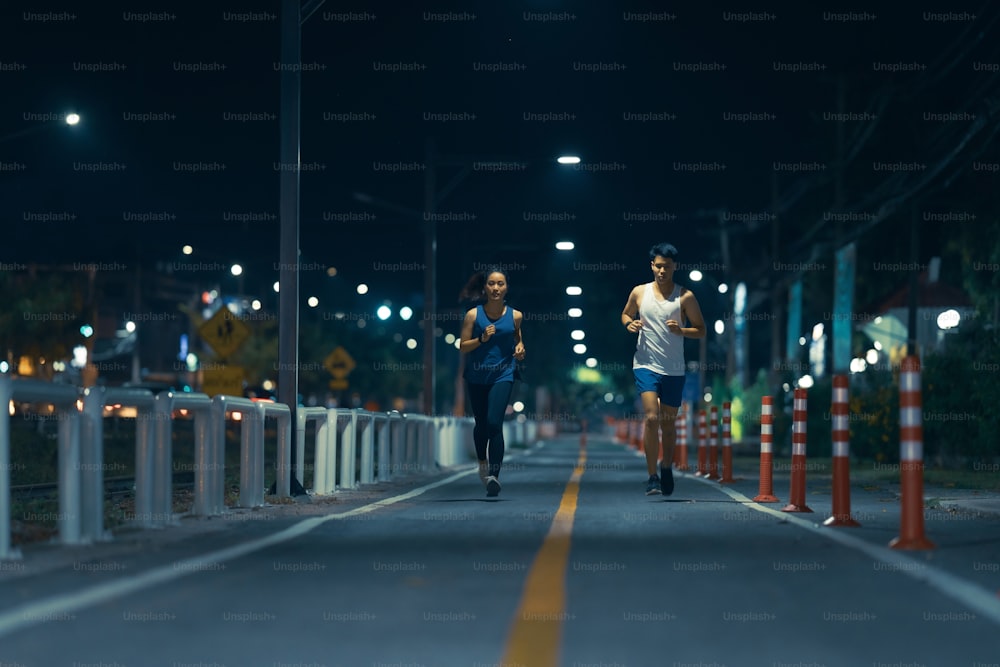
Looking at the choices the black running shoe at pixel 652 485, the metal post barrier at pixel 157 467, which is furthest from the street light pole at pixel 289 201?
the metal post barrier at pixel 157 467

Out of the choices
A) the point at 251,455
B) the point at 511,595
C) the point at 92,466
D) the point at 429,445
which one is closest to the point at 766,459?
the point at 251,455

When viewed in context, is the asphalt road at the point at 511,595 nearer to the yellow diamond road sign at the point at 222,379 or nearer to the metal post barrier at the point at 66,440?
the metal post barrier at the point at 66,440

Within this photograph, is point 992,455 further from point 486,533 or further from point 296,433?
point 486,533

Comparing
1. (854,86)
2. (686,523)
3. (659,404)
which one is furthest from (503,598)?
(854,86)

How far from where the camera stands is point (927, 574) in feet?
28.3

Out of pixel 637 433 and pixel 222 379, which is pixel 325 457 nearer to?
pixel 222 379

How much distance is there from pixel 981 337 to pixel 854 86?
18.2 m

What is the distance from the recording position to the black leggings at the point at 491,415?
16.4m

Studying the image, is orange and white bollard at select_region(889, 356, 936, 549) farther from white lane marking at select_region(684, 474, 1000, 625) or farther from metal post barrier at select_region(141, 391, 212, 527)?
metal post barrier at select_region(141, 391, 212, 527)

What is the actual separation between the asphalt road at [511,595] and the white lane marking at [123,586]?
2 cm

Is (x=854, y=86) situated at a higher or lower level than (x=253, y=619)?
higher

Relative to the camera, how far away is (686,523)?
12.1m

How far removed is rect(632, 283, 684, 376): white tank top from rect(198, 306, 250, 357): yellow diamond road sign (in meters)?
14.5

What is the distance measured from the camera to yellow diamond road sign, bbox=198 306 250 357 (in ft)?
97.9
